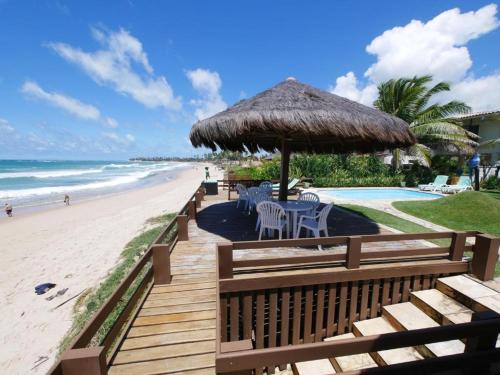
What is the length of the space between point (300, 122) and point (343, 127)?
719 millimetres

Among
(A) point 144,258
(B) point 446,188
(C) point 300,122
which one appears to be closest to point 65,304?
(A) point 144,258

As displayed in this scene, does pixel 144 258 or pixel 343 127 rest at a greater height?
pixel 343 127

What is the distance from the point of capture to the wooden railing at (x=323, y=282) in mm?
3020

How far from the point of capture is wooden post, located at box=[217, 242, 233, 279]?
9.52ft

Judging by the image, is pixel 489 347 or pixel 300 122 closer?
pixel 489 347

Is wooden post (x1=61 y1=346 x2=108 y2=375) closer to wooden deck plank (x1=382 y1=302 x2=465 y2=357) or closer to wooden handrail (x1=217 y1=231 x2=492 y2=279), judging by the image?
wooden handrail (x1=217 y1=231 x2=492 y2=279)

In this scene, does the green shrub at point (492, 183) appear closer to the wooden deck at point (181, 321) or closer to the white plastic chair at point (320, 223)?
the wooden deck at point (181, 321)

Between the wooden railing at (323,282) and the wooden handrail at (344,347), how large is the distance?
1.55 m

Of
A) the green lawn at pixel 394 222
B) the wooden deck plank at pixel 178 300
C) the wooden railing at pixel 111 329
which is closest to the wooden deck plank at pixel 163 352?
the wooden railing at pixel 111 329

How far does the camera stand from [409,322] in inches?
120

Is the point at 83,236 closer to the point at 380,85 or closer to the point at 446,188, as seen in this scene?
the point at 446,188

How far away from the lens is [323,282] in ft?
10.3

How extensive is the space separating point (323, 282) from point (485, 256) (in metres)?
2.40

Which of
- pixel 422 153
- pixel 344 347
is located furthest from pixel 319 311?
pixel 422 153
